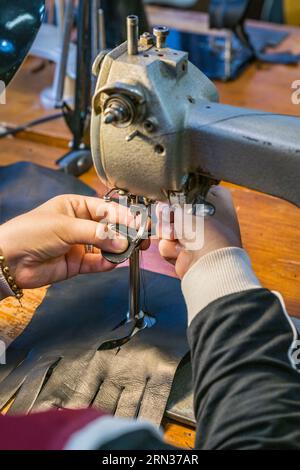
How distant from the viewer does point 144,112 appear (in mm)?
622

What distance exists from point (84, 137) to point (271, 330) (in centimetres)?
84

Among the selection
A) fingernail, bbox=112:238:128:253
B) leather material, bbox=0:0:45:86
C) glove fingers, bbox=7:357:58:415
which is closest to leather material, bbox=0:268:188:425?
glove fingers, bbox=7:357:58:415

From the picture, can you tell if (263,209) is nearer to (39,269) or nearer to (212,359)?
(39,269)

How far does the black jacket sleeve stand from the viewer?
1.79ft

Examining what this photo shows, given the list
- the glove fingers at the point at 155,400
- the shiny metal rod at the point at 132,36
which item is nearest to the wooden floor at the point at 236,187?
the glove fingers at the point at 155,400

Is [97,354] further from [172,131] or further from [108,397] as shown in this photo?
[172,131]

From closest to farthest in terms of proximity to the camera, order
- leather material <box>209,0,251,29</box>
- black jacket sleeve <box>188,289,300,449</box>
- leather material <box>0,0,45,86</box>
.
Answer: black jacket sleeve <box>188,289,300,449</box>
leather material <box>0,0,45,86</box>
leather material <box>209,0,251,29</box>

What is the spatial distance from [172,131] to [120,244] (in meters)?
0.20

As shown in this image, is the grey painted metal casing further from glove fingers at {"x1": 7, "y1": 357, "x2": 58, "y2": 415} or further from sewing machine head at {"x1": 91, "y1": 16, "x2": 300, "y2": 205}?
→ glove fingers at {"x1": 7, "y1": 357, "x2": 58, "y2": 415}

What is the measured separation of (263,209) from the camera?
113 cm

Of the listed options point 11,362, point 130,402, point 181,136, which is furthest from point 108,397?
Result: point 181,136

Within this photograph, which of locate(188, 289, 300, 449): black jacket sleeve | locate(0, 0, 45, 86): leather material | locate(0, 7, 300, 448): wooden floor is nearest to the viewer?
locate(188, 289, 300, 449): black jacket sleeve

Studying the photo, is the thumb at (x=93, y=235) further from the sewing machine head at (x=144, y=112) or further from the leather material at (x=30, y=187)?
the leather material at (x=30, y=187)
